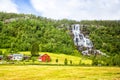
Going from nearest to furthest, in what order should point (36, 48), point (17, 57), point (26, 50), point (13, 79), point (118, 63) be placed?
point (13, 79) < point (118, 63) < point (17, 57) < point (36, 48) < point (26, 50)

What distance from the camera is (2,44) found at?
7672 inches

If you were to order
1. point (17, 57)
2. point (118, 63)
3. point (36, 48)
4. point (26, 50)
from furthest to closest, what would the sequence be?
point (26, 50) → point (36, 48) → point (17, 57) → point (118, 63)

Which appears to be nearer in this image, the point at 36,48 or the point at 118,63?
the point at 118,63

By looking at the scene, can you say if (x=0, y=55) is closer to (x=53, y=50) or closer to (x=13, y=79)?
(x=53, y=50)

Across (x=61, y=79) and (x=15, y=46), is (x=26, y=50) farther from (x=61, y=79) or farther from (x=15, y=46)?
(x=61, y=79)

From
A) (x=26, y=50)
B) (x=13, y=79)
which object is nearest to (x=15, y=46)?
(x=26, y=50)

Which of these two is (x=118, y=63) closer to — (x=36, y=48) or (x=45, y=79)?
(x=36, y=48)

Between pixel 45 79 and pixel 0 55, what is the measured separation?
351 feet

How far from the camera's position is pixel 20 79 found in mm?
49750

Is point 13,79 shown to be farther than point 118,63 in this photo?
No

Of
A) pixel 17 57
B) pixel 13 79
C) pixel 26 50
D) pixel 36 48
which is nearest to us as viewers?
pixel 13 79

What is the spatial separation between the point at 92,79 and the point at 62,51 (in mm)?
147995

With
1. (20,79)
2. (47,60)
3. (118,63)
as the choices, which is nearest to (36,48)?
(47,60)

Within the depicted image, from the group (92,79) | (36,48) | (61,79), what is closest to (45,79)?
(61,79)
